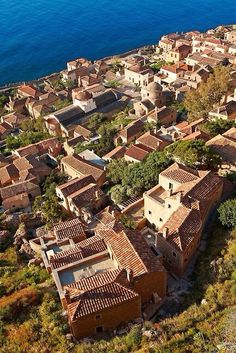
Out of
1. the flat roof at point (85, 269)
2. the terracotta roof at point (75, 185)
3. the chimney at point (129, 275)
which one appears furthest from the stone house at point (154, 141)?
the chimney at point (129, 275)

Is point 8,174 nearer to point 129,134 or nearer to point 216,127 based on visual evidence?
point 129,134

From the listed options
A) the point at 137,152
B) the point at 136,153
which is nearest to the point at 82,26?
the point at 137,152

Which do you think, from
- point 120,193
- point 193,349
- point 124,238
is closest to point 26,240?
point 120,193

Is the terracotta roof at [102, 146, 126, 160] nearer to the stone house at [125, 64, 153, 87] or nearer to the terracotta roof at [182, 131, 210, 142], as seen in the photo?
the terracotta roof at [182, 131, 210, 142]

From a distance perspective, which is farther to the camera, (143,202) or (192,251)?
(143,202)

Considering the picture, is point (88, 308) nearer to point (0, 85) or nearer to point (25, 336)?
point (25, 336)

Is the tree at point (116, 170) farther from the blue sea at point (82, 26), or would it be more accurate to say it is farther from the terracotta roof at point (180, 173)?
the blue sea at point (82, 26)
